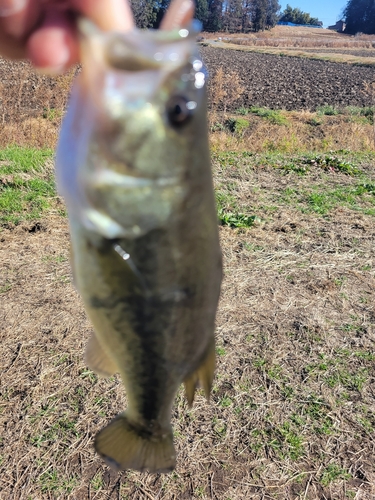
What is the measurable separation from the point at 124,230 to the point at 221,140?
10.7m

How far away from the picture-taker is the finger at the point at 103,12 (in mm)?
1098

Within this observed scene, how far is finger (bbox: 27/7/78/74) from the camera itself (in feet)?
3.64

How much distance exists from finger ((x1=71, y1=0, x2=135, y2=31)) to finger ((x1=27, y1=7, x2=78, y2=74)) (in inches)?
2.1

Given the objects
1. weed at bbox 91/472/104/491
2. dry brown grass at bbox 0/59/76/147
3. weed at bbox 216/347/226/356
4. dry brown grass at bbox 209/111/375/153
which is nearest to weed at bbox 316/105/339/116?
dry brown grass at bbox 209/111/375/153

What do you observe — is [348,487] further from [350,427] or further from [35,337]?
[35,337]

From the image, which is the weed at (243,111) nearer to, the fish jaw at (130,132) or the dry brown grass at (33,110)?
the dry brown grass at (33,110)

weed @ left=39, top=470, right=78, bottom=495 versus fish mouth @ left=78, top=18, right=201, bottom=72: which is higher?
fish mouth @ left=78, top=18, right=201, bottom=72

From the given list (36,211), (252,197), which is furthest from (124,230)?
(252,197)

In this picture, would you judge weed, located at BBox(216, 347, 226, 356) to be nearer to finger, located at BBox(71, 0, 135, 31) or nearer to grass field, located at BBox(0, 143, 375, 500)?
grass field, located at BBox(0, 143, 375, 500)

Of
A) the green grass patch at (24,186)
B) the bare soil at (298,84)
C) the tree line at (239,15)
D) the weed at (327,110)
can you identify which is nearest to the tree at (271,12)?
the tree line at (239,15)

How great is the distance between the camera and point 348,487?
10.4 ft

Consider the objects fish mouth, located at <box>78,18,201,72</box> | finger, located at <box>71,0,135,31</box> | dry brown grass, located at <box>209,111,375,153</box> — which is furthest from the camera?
dry brown grass, located at <box>209,111,375,153</box>

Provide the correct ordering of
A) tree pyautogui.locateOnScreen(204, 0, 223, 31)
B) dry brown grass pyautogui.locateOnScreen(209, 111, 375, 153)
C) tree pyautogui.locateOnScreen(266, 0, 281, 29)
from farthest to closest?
1. tree pyautogui.locateOnScreen(266, 0, 281, 29)
2. tree pyautogui.locateOnScreen(204, 0, 223, 31)
3. dry brown grass pyautogui.locateOnScreen(209, 111, 375, 153)

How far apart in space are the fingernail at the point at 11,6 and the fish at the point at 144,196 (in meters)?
0.23
